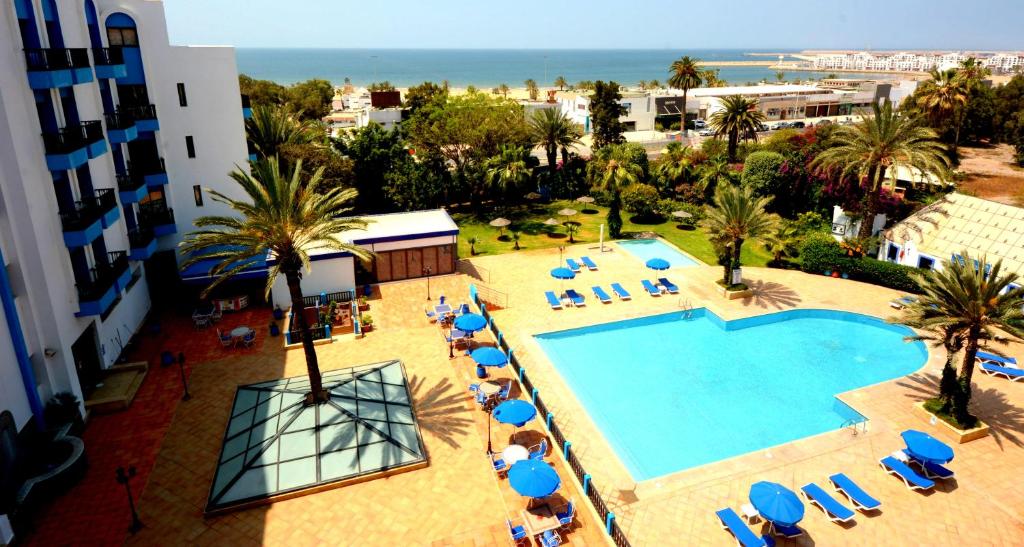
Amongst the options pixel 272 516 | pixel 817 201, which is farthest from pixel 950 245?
pixel 272 516

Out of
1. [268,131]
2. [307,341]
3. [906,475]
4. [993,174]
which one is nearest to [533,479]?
[307,341]

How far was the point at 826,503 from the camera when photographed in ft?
59.8

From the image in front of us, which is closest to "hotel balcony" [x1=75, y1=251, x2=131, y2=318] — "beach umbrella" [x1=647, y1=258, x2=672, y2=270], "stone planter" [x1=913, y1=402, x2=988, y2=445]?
"beach umbrella" [x1=647, y1=258, x2=672, y2=270]

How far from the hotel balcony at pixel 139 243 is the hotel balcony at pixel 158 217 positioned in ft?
2.82

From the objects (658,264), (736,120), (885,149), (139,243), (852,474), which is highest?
(736,120)

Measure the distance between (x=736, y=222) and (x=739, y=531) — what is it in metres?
20.3

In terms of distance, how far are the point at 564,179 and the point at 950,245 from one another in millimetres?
30487

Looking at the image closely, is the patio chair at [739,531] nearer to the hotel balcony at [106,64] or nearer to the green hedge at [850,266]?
the green hedge at [850,266]

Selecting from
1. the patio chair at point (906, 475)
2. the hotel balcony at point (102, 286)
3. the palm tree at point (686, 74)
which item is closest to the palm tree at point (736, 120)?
the palm tree at point (686, 74)

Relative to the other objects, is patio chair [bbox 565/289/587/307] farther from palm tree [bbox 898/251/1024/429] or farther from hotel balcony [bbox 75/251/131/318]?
hotel balcony [bbox 75/251/131/318]

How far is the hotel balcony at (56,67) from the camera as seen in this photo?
790 inches

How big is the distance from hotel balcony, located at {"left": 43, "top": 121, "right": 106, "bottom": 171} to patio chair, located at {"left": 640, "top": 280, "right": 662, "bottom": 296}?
28122 millimetres

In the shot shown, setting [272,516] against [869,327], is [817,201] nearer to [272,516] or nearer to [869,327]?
[869,327]

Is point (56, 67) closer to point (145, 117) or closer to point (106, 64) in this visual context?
point (106, 64)
